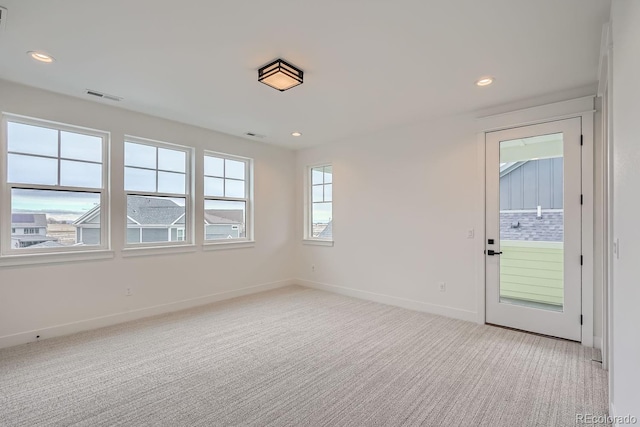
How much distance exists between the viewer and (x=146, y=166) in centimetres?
418

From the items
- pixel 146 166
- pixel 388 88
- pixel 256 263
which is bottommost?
pixel 256 263

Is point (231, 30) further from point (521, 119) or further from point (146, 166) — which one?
point (521, 119)

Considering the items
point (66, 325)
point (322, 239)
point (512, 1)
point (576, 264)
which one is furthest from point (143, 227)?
point (576, 264)

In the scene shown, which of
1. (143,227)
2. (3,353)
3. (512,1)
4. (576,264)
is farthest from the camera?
(143,227)

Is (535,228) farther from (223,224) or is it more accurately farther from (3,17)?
(3,17)

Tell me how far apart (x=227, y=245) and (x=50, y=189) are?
2305 millimetres

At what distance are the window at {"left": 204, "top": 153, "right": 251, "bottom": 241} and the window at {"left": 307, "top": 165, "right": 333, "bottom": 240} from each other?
1218 millimetres

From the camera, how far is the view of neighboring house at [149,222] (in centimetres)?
369

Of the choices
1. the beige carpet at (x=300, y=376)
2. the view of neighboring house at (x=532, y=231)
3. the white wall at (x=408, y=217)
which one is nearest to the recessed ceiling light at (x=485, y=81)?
the white wall at (x=408, y=217)

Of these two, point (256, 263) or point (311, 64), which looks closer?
point (311, 64)

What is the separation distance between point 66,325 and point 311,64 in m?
3.84

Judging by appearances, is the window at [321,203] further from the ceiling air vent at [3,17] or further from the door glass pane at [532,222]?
the ceiling air vent at [3,17]

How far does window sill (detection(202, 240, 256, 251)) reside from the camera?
4728mm

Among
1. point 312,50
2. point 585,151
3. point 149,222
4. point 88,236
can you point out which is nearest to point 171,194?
point 149,222
